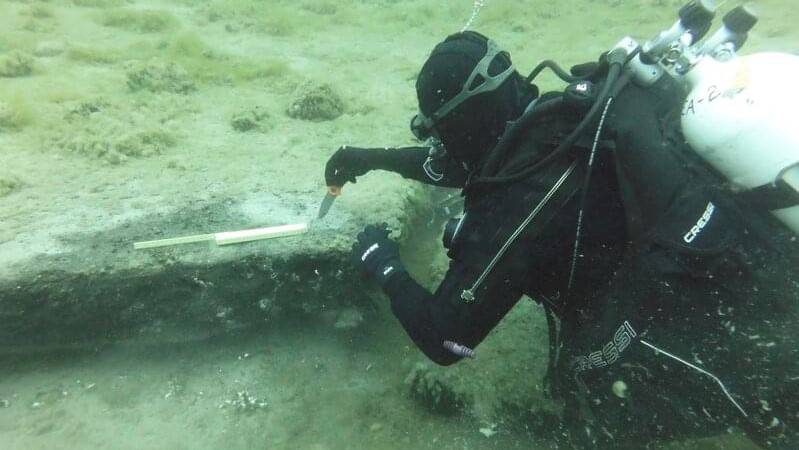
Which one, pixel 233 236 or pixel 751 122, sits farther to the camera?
pixel 233 236

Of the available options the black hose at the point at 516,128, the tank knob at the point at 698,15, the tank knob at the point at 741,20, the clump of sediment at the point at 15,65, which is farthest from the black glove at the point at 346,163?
the clump of sediment at the point at 15,65

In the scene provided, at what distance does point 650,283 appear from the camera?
161cm

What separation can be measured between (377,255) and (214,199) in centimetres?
169

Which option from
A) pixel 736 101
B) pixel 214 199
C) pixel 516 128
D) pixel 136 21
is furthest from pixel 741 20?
pixel 136 21

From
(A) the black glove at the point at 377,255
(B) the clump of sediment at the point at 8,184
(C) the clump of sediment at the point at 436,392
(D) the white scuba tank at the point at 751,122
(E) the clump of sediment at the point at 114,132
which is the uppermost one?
(D) the white scuba tank at the point at 751,122

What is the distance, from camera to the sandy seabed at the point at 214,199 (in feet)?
8.29

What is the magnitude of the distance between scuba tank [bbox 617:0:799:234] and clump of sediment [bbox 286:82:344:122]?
3.99 m

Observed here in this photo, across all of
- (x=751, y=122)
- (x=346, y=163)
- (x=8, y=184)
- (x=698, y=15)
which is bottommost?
(x=8, y=184)

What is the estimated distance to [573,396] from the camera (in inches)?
92.7

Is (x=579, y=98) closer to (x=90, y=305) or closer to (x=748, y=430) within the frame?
(x=748, y=430)

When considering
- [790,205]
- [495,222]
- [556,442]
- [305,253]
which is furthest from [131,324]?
[790,205]

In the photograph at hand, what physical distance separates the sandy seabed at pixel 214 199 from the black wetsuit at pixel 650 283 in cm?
89

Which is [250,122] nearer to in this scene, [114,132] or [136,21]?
[114,132]

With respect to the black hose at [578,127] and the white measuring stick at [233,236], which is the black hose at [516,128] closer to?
the black hose at [578,127]
